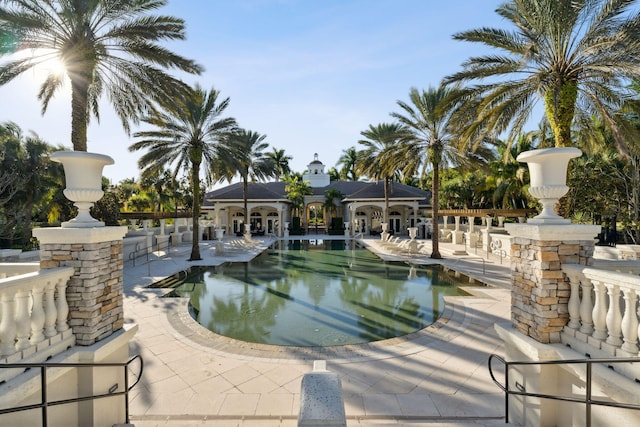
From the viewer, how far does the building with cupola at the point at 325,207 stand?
1380 inches

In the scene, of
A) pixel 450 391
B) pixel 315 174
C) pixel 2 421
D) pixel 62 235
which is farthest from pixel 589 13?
pixel 315 174

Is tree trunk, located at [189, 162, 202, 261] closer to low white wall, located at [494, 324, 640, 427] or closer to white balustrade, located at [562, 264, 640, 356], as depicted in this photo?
low white wall, located at [494, 324, 640, 427]

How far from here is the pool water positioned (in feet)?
25.6

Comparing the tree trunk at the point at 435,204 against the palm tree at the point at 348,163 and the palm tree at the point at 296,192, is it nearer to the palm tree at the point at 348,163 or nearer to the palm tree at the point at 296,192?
the palm tree at the point at 296,192

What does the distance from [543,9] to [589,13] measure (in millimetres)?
1265

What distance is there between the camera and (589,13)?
8234mm

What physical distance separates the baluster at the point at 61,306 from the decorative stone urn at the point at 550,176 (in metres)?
6.21

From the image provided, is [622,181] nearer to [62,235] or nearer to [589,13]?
[589,13]

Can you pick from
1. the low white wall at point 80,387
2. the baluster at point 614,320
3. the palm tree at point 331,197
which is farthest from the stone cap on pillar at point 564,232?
the palm tree at point 331,197

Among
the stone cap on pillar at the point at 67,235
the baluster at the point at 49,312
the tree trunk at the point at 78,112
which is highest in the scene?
the tree trunk at the point at 78,112

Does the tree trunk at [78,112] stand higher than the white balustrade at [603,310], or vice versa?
the tree trunk at [78,112]

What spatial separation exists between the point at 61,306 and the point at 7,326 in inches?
24.4

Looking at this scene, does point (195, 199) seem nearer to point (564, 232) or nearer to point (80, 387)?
point (80, 387)

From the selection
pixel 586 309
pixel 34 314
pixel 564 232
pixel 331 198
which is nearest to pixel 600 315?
pixel 586 309
